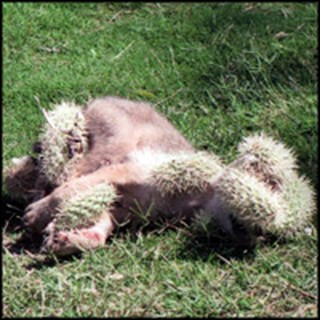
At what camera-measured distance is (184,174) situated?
529cm

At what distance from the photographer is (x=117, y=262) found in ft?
16.6

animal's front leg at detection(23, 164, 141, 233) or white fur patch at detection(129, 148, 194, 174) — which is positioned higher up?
white fur patch at detection(129, 148, 194, 174)

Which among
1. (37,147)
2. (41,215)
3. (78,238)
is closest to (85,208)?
(78,238)

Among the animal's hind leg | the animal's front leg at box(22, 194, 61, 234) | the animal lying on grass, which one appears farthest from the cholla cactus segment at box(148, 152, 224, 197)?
the animal's front leg at box(22, 194, 61, 234)

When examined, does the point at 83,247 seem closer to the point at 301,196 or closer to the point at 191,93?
the point at 301,196

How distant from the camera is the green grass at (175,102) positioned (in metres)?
4.77

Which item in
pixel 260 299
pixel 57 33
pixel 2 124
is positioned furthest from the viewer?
pixel 57 33

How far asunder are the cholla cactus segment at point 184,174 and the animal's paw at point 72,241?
0.44 meters

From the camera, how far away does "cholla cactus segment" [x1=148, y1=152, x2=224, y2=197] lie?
5.29 meters

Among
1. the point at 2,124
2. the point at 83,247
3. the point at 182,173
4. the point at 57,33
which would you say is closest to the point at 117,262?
the point at 83,247

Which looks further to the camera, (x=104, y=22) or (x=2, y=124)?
(x=104, y=22)

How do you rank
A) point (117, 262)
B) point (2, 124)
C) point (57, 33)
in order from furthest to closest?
point (57, 33) < point (2, 124) < point (117, 262)

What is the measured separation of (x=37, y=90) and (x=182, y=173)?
6.33 feet

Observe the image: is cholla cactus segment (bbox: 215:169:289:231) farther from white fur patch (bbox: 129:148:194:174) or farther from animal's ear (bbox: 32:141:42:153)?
animal's ear (bbox: 32:141:42:153)
